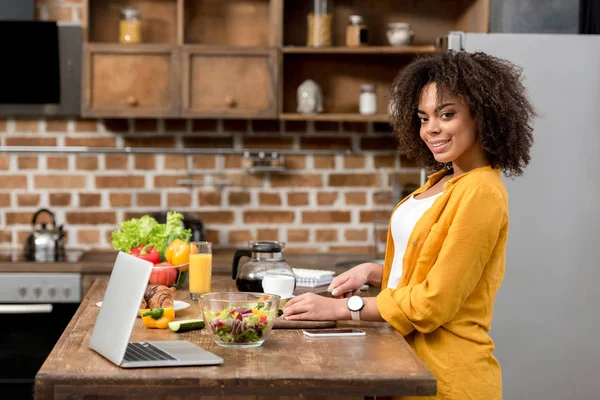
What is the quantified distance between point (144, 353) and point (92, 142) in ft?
8.76

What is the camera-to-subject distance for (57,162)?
4223 millimetres

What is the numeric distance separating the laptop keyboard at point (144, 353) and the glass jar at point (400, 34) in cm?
252

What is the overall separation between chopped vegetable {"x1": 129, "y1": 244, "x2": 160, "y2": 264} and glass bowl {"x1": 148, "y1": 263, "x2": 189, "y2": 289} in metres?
0.07

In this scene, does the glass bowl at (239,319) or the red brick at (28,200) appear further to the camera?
the red brick at (28,200)

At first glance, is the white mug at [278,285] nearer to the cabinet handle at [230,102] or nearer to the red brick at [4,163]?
the cabinet handle at [230,102]

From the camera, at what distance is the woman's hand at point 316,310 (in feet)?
6.65

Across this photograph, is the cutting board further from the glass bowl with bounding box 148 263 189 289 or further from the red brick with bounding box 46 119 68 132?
the red brick with bounding box 46 119 68 132

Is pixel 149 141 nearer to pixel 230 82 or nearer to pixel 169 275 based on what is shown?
pixel 230 82

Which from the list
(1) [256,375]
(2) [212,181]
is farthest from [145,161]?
(1) [256,375]

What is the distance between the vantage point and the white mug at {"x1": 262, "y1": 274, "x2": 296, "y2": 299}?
7.77 feet

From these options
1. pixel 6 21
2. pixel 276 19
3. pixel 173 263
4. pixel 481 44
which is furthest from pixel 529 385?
pixel 6 21

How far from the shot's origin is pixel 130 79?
389cm

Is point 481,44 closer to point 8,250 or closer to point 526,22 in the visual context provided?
point 526,22

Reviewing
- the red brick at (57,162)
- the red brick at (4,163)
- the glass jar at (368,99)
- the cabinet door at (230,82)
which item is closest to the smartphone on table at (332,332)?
the cabinet door at (230,82)
